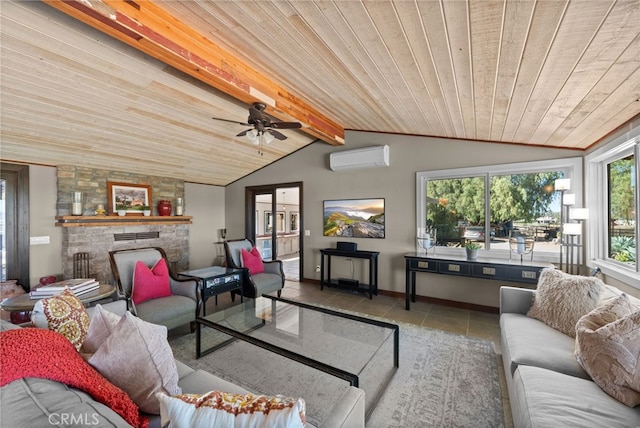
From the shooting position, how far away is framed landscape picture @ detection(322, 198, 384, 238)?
4.72 meters

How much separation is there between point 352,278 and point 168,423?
4371mm

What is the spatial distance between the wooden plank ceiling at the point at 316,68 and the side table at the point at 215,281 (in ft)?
6.86

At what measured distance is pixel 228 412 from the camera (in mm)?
753

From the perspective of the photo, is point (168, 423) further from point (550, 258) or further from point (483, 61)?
point (550, 258)

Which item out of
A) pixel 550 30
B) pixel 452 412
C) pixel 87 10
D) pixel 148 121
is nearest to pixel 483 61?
pixel 550 30

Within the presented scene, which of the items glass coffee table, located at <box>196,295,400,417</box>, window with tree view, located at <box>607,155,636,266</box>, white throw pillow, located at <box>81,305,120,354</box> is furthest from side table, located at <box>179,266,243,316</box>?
window with tree view, located at <box>607,155,636,266</box>

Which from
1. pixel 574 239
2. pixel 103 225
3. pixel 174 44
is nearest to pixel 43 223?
pixel 103 225

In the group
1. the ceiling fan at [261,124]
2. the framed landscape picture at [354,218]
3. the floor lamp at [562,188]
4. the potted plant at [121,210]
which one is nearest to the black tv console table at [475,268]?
the floor lamp at [562,188]

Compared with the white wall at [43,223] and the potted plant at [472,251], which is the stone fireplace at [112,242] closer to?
the white wall at [43,223]

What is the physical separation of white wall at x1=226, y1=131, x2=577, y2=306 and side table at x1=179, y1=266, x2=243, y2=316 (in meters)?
2.00

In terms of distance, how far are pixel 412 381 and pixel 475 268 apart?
1928mm

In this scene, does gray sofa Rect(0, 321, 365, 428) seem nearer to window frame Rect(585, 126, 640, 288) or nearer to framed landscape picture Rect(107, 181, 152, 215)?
window frame Rect(585, 126, 640, 288)

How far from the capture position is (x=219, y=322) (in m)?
2.53

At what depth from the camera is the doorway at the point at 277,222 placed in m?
6.04
